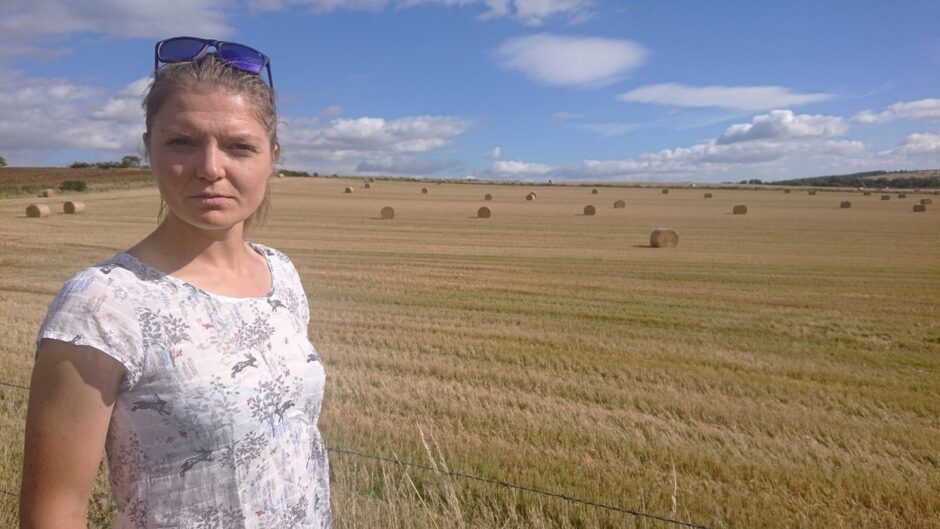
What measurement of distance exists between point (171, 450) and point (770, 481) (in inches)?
174

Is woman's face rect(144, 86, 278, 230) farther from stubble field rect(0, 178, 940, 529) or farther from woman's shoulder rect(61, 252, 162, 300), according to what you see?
stubble field rect(0, 178, 940, 529)

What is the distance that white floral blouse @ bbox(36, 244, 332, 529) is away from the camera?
61.8 inches

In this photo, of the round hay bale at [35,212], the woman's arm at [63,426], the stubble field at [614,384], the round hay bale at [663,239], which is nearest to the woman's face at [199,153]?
the woman's arm at [63,426]

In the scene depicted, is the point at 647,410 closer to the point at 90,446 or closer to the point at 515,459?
the point at 515,459

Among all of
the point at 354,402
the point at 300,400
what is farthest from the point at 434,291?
the point at 300,400

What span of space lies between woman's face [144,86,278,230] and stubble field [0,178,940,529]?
7.18ft

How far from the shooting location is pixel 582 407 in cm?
641

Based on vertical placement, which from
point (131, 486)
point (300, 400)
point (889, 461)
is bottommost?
point (889, 461)

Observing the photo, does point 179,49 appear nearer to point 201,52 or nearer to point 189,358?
point 201,52

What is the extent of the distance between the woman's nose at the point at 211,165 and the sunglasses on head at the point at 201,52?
0.25 m

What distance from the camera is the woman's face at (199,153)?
178 centimetres

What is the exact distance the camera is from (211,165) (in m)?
1.78

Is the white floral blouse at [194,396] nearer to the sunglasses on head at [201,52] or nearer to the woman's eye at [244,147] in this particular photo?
the woman's eye at [244,147]

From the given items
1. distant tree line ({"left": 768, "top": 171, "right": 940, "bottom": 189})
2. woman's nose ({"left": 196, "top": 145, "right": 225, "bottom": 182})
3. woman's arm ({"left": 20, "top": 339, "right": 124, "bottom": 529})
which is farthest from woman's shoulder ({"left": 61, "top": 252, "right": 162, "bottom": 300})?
distant tree line ({"left": 768, "top": 171, "right": 940, "bottom": 189})
